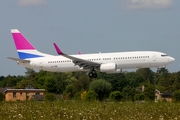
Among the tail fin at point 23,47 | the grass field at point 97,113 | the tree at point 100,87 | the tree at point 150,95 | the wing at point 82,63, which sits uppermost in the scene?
the tail fin at point 23,47

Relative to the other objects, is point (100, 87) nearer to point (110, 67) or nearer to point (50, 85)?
point (50, 85)

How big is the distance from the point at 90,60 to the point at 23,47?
28.5ft

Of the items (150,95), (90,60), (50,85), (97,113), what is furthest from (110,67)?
(50,85)

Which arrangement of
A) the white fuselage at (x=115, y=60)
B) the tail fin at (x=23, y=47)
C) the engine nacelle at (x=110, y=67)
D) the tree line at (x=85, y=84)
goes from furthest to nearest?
1. the tree line at (x=85, y=84)
2. the tail fin at (x=23, y=47)
3. the engine nacelle at (x=110, y=67)
4. the white fuselage at (x=115, y=60)

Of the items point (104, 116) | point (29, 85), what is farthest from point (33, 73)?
point (104, 116)

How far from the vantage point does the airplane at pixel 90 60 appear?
154 ft

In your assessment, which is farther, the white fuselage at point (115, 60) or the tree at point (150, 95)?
the white fuselage at point (115, 60)

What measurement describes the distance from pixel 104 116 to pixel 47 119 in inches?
90.6

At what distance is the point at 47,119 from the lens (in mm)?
16844

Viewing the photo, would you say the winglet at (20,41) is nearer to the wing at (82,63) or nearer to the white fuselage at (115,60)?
the white fuselage at (115,60)

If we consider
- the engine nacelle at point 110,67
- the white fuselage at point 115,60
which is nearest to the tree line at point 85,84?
the white fuselage at point 115,60

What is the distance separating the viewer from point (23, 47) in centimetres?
5400

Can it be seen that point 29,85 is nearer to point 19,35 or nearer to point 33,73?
point 33,73

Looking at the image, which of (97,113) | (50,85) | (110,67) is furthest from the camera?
(50,85)
